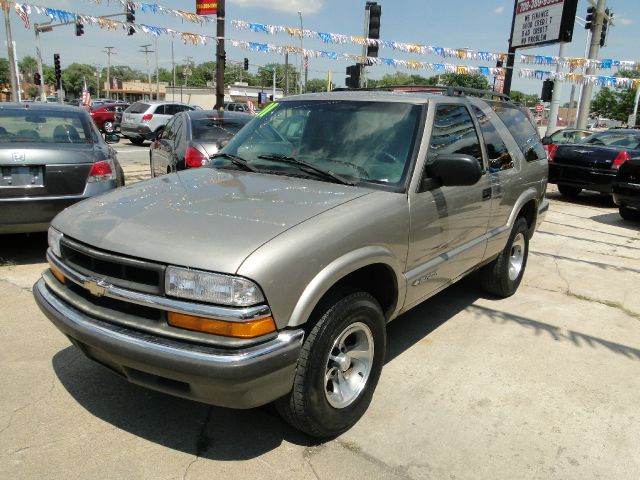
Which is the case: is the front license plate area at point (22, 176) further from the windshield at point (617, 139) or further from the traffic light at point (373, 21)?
the windshield at point (617, 139)

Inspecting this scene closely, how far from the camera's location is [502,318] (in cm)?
454

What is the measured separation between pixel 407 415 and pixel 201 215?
1.66m

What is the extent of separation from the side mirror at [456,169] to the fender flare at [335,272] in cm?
62

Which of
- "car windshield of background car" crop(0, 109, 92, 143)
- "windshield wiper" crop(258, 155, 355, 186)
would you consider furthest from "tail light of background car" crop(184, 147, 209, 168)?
"windshield wiper" crop(258, 155, 355, 186)

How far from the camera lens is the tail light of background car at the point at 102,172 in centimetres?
A: 529

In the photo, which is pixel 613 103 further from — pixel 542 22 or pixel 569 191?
pixel 569 191

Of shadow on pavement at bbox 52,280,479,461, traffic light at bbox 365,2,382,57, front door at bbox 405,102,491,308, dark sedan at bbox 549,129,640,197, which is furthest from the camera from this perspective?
traffic light at bbox 365,2,382,57

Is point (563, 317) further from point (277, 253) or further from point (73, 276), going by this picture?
point (73, 276)

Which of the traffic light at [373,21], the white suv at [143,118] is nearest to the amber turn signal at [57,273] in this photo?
the traffic light at [373,21]

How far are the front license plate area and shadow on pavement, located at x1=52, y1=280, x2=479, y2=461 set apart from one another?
7.21ft

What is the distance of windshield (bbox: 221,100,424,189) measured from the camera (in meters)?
3.20

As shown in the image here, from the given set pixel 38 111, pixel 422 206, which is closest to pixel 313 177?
pixel 422 206

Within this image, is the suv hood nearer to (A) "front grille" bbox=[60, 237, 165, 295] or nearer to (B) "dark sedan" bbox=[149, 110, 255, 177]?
(A) "front grille" bbox=[60, 237, 165, 295]

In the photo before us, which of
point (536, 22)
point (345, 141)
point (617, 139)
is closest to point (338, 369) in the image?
point (345, 141)
